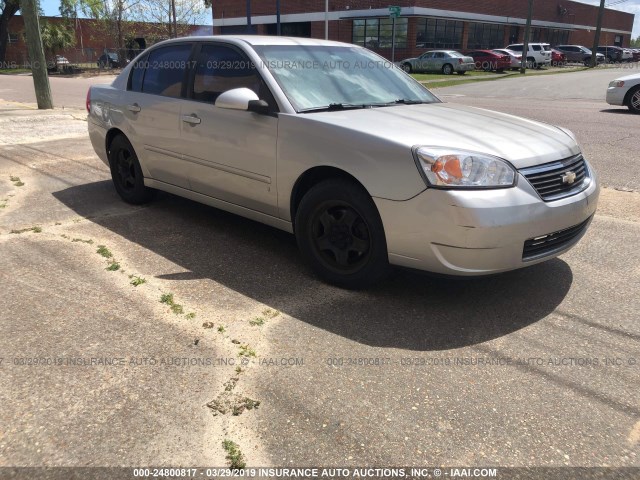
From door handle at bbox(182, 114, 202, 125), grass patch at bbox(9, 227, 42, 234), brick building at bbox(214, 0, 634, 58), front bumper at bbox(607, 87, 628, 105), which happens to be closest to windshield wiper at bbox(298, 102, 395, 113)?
door handle at bbox(182, 114, 202, 125)

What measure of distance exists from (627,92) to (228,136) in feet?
42.4

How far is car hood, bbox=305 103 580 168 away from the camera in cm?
336

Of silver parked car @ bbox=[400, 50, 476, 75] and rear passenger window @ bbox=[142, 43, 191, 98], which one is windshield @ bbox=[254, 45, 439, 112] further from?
silver parked car @ bbox=[400, 50, 476, 75]

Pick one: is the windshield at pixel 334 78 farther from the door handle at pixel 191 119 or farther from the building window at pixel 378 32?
the building window at pixel 378 32

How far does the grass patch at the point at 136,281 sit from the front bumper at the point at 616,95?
45.2 feet

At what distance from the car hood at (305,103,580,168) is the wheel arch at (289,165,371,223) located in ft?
1.00

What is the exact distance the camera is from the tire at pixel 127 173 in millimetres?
5625

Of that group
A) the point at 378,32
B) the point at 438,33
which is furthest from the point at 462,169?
the point at 438,33

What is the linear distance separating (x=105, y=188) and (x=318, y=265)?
3802 millimetres

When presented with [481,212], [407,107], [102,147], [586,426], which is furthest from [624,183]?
[102,147]

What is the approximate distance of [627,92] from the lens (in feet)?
45.1

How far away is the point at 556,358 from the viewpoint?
3021 mm

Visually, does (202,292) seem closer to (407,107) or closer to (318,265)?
(318,265)

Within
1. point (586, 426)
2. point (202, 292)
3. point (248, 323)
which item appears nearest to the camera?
point (586, 426)
